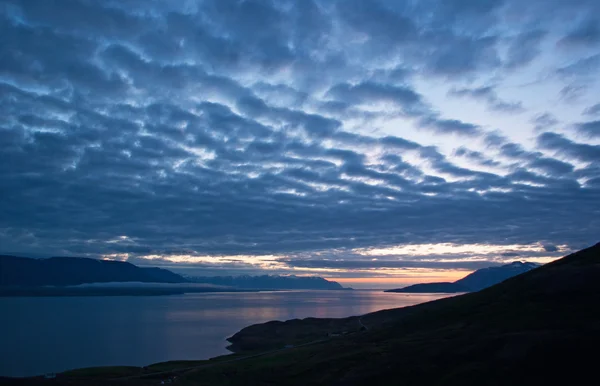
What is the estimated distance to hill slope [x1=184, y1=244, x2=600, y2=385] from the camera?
43875 millimetres

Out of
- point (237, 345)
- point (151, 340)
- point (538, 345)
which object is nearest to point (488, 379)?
point (538, 345)

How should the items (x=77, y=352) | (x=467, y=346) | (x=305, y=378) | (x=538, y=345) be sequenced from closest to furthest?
(x=538, y=345)
(x=467, y=346)
(x=305, y=378)
(x=77, y=352)

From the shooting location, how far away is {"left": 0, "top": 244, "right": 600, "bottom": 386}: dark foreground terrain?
44.0 m

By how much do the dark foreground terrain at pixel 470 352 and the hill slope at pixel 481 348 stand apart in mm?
122

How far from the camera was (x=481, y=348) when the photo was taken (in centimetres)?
5144

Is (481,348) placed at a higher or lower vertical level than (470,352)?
higher

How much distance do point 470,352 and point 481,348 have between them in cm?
149

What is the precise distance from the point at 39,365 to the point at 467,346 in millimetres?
80158

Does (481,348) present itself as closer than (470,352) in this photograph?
No

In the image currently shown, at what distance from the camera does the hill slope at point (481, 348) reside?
1727 inches

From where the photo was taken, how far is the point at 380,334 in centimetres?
8038

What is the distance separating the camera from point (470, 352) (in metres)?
51.0

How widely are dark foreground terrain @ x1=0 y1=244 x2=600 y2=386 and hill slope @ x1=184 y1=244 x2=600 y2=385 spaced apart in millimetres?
122

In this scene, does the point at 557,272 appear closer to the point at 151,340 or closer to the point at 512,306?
the point at 512,306
